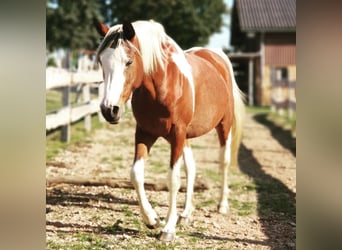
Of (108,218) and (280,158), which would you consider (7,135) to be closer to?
(108,218)

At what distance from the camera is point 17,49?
131 centimetres

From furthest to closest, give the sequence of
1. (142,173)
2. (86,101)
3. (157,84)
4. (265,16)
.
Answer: (265,16) < (86,101) < (142,173) < (157,84)

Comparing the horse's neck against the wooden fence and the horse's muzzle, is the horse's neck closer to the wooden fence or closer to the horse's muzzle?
the horse's muzzle

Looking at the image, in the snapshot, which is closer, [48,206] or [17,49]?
[17,49]

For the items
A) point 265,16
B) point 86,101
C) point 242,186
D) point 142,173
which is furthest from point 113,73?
point 265,16

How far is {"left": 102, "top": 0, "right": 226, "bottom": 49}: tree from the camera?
23953 millimetres

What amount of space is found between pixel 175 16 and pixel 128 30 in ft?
78.7

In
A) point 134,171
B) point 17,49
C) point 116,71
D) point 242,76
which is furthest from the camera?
point 242,76

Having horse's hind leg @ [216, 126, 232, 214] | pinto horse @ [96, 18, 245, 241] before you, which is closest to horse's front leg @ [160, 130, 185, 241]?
pinto horse @ [96, 18, 245, 241]

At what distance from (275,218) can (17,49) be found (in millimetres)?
2456

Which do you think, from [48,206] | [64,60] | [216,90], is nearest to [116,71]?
[216,90]

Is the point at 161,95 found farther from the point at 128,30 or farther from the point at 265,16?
the point at 265,16

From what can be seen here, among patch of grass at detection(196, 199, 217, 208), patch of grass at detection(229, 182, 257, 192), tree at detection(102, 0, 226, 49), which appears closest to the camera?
patch of grass at detection(196, 199, 217, 208)

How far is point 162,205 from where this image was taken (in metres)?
3.51
